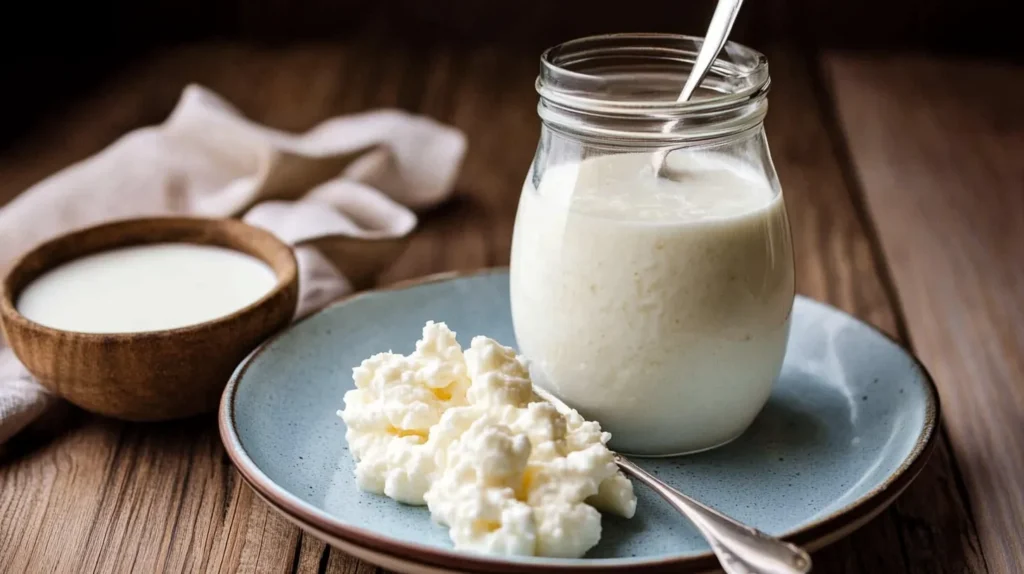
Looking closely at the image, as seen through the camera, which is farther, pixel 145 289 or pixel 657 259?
pixel 145 289

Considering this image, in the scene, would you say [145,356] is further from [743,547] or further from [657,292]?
[743,547]

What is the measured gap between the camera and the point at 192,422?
47.0 inches

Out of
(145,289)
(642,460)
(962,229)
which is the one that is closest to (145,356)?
(145,289)

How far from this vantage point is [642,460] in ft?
3.45

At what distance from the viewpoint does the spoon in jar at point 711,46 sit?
98cm

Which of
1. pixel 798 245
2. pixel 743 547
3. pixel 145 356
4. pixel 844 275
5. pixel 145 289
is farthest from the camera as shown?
pixel 798 245

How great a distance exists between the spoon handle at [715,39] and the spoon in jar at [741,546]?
365mm

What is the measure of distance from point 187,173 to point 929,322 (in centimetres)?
111

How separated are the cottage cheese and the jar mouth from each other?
0.24 meters

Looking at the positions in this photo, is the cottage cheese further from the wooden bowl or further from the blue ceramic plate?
the wooden bowl

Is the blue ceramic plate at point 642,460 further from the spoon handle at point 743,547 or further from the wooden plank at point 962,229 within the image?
the wooden plank at point 962,229

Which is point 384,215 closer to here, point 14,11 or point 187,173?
point 187,173

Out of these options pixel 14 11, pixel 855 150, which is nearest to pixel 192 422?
pixel 855 150

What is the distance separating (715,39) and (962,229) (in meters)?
0.97
